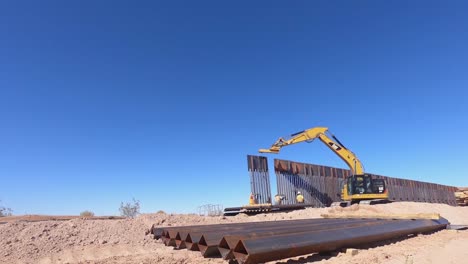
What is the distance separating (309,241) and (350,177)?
16467mm

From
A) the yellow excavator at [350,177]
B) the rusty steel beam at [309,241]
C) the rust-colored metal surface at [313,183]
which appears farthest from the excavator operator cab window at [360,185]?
the rusty steel beam at [309,241]

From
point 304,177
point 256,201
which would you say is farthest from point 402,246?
point 304,177

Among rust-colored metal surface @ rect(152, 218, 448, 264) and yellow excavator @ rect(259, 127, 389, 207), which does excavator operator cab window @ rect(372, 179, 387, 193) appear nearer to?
yellow excavator @ rect(259, 127, 389, 207)

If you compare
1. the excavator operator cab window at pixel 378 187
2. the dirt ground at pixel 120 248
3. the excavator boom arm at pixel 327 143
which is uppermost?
the excavator boom arm at pixel 327 143

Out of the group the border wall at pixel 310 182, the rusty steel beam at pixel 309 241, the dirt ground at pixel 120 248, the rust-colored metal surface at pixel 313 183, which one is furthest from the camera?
the rust-colored metal surface at pixel 313 183

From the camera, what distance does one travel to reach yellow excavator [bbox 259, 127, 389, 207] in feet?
68.8

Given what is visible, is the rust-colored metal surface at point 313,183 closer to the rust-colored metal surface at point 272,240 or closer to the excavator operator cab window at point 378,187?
the excavator operator cab window at point 378,187

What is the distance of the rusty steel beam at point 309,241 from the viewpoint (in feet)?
17.3

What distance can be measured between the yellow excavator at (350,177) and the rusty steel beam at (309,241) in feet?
38.2

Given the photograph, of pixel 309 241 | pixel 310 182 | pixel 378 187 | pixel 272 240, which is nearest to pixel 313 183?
pixel 310 182

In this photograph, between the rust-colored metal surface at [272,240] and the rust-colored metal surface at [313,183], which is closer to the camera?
the rust-colored metal surface at [272,240]

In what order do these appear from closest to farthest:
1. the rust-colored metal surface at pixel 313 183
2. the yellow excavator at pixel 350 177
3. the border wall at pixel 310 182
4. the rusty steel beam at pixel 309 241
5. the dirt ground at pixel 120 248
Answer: the rusty steel beam at pixel 309 241 < the dirt ground at pixel 120 248 < the yellow excavator at pixel 350 177 < the border wall at pixel 310 182 < the rust-colored metal surface at pixel 313 183

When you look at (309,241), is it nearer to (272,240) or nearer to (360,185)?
(272,240)

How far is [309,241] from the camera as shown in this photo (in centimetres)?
621
